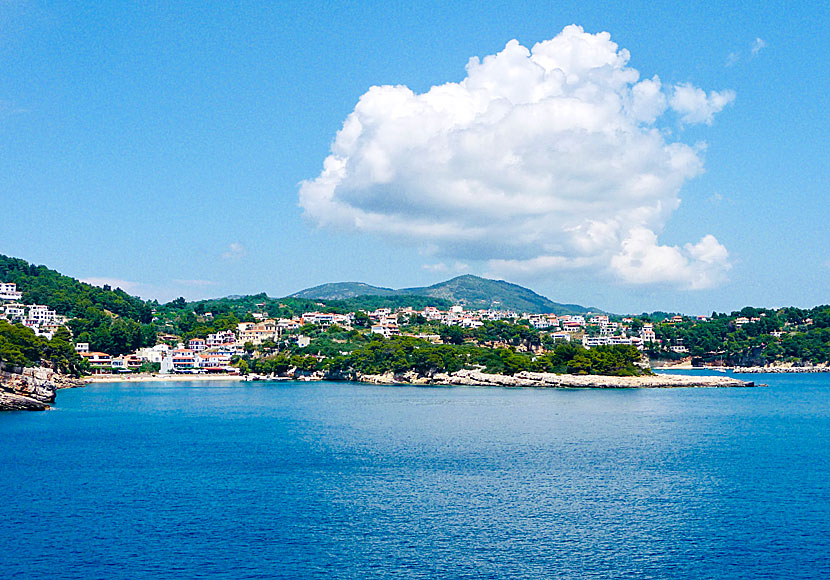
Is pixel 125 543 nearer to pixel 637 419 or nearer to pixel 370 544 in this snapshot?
pixel 370 544

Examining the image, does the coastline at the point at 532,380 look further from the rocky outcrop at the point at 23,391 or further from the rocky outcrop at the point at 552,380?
the rocky outcrop at the point at 23,391

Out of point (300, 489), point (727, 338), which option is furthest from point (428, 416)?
point (727, 338)

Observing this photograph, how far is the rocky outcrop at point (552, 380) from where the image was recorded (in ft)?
283

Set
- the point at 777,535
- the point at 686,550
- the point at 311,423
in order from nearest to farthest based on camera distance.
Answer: the point at 686,550 → the point at 777,535 → the point at 311,423

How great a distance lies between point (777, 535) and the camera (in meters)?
23.6

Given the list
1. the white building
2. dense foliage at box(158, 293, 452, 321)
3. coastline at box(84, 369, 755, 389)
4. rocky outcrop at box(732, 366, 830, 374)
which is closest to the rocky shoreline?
rocky outcrop at box(732, 366, 830, 374)

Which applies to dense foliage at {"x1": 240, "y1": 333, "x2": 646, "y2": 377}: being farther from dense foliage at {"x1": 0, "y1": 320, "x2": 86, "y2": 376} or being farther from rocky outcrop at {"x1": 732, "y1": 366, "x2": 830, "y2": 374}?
rocky outcrop at {"x1": 732, "y1": 366, "x2": 830, "y2": 374}

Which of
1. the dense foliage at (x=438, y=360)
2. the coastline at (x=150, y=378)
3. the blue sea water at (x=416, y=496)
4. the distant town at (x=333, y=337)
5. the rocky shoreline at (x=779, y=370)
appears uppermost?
the distant town at (x=333, y=337)

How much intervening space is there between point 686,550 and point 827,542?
14.4 feet

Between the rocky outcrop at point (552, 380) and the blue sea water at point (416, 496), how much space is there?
104 ft

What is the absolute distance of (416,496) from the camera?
28453 millimetres

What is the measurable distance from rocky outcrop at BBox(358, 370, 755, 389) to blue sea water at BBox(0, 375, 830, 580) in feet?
A: 104

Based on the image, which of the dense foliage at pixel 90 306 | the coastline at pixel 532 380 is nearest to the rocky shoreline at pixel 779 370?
the coastline at pixel 532 380

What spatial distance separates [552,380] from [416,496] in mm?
62507
